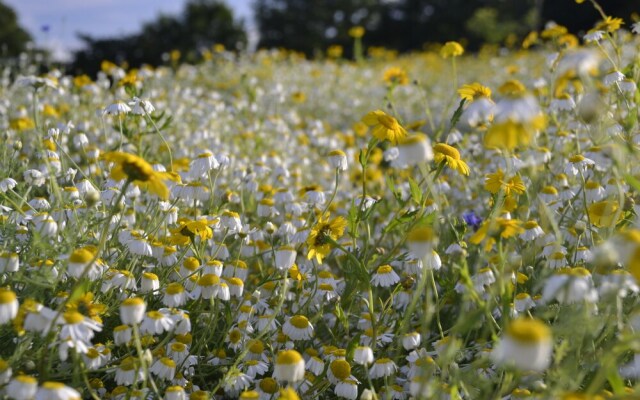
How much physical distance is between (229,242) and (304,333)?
101 centimetres

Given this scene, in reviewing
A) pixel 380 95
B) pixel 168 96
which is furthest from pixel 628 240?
pixel 380 95

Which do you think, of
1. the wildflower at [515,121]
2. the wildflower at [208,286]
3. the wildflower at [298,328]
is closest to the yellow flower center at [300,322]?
the wildflower at [298,328]

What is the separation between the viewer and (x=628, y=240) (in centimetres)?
135

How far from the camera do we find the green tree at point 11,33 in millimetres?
14250

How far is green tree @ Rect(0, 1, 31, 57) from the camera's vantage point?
46.8 ft

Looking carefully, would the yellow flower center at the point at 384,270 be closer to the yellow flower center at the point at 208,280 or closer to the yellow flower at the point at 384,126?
the yellow flower at the point at 384,126

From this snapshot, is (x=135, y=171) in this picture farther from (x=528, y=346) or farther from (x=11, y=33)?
(x=11, y=33)

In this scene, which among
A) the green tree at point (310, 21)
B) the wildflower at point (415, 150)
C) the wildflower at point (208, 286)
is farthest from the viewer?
the green tree at point (310, 21)

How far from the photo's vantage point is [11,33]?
14.5 metres

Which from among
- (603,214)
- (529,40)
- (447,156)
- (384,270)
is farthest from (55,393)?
(529,40)

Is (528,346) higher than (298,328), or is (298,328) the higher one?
(528,346)

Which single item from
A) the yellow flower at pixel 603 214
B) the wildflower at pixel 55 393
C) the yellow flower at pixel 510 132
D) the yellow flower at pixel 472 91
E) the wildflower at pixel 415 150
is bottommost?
the wildflower at pixel 55 393

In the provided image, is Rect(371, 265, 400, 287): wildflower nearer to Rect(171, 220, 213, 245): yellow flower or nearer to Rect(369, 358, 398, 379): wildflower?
Rect(369, 358, 398, 379): wildflower

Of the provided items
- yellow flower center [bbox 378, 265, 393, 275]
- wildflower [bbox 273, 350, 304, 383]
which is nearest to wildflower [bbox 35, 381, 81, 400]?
wildflower [bbox 273, 350, 304, 383]
